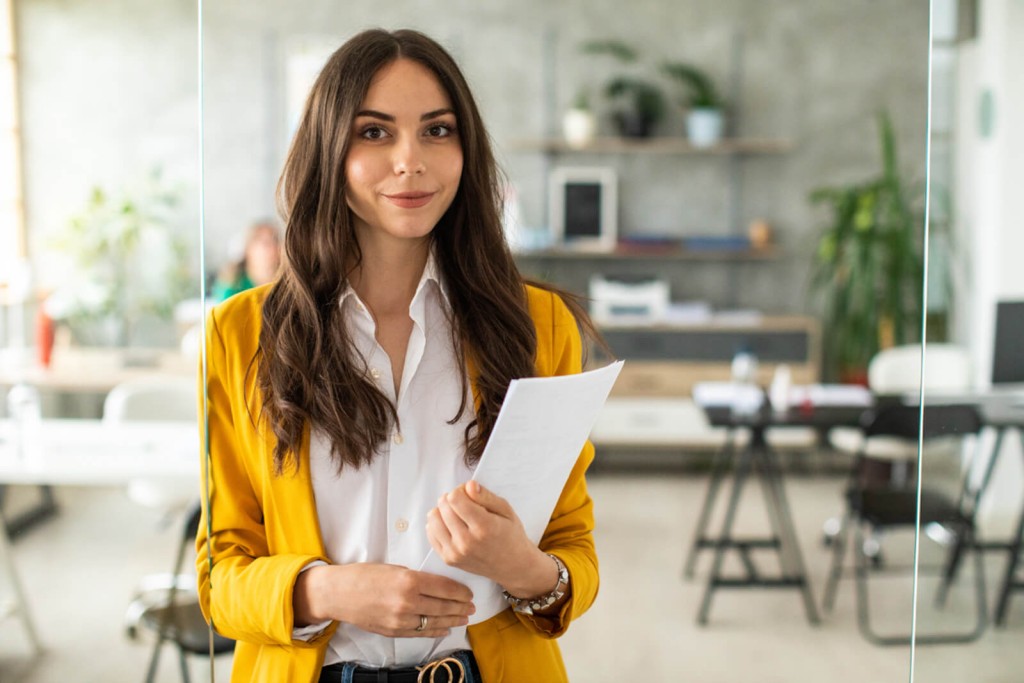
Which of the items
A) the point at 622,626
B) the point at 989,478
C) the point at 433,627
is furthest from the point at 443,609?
the point at 989,478

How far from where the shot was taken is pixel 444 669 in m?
0.99

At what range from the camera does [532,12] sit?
5098 millimetres

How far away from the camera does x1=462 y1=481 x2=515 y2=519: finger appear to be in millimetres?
875

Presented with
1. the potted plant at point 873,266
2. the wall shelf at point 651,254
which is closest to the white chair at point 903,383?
the potted plant at point 873,266

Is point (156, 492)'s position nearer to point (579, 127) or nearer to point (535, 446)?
point (535, 446)

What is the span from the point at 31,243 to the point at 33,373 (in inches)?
13.5

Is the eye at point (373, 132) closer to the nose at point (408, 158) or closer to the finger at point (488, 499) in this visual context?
the nose at point (408, 158)

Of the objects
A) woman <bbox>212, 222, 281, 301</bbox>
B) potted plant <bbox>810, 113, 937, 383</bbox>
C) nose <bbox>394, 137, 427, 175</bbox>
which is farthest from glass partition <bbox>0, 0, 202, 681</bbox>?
potted plant <bbox>810, 113, 937, 383</bbox>

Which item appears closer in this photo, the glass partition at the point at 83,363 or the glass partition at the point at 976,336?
the glass partition at the point at 83,363

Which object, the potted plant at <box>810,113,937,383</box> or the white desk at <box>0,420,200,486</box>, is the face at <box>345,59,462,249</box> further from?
the potted plant at <box>810,113,937,383</box>

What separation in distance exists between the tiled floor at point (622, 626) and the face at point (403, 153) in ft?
1.95

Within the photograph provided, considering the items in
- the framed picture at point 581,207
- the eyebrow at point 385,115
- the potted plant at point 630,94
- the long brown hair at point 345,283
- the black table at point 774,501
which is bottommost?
the black table at point 774,501

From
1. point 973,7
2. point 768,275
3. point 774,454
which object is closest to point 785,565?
point 774,454

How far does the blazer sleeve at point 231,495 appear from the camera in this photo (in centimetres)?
97
